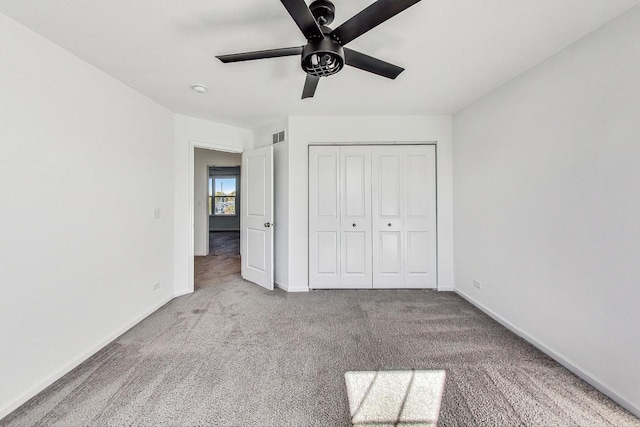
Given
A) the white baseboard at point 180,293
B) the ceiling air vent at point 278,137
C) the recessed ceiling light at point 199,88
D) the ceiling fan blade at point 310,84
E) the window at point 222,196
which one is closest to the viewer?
the ceiling fan blade at point 310,84

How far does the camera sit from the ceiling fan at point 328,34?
1104mm

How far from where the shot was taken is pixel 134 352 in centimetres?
197

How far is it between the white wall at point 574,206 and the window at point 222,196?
8.71 m

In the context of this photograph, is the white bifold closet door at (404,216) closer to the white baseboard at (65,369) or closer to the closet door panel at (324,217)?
the closet door panel at (324,217)

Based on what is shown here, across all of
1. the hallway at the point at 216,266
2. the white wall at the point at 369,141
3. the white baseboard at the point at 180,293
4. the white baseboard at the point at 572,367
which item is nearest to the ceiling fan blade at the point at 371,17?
the white wall at the point at 369,141

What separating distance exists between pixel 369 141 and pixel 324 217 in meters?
1.19

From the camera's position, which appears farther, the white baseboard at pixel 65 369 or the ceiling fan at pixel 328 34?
the white baseboard at pixel 65 369

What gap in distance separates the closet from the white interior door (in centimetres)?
57

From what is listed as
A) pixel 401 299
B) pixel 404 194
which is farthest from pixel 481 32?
pixel 401 299

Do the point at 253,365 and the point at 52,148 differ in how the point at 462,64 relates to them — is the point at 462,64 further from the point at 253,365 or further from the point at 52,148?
the point at 52,148

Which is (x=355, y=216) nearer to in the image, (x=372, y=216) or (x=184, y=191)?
(x=372, y=216)

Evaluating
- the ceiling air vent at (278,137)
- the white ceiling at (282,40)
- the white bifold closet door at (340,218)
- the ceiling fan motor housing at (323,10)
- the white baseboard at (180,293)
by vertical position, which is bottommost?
the white baseboard at (180,293)

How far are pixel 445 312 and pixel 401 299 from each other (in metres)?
0.51

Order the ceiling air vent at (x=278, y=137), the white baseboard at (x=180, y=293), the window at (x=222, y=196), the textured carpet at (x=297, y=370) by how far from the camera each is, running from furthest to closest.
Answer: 1. the window at (x=222, y=196)
2. the ceiling air vent at (x=278, y=137)
3. the white baseboard at (x=180, y=293)
4. the textured carpet at (x=297, y=370)
